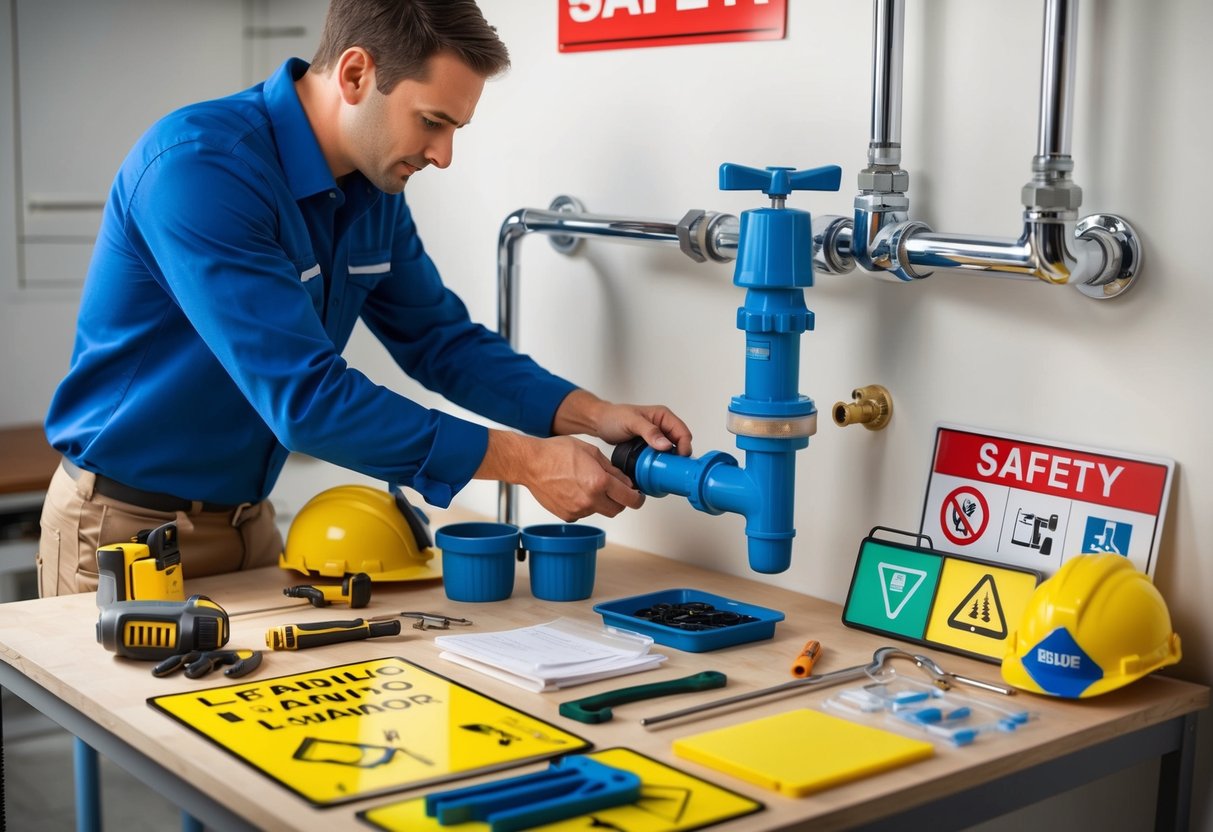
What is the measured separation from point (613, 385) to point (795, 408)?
1.85 ft

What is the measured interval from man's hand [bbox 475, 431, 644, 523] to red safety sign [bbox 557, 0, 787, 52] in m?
0.61

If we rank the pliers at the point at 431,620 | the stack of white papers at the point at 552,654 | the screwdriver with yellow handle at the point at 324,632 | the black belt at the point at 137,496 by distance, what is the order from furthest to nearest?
the black belt at the point at 137,496 → the pliers at the point at 431,620 → the screwdriver with yellow handle at the point at 324,632 → the stack of white papers at the point at 552,654

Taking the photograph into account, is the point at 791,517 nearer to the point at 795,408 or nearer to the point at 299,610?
A: the point at 795,408

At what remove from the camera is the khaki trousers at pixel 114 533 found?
180cm

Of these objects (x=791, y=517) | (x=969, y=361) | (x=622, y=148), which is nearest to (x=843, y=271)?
(x=969, y=361)

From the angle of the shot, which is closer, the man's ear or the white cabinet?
the man's ear

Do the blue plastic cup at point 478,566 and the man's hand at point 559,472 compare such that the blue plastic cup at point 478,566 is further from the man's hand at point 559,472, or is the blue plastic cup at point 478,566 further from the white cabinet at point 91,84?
the white cabinet at point 91,84

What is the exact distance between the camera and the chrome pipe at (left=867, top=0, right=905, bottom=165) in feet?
4.90

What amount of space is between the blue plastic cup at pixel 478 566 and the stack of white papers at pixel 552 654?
0.49 ft

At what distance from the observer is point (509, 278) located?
6.89ft

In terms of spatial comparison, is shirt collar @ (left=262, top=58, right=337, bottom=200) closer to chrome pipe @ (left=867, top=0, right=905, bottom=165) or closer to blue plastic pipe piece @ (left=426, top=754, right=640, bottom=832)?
chrome pipe @ (left=867, top=0, right=905, bottom=165)

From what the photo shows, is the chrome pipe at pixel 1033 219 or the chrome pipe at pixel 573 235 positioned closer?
the chrome pipe at pixel 1033 219

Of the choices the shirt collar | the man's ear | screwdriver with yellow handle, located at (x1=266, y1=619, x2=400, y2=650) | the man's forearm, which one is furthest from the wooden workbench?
the man's ear

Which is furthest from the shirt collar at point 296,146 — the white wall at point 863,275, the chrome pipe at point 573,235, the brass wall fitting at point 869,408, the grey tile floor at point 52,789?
the grey tile floor at point 52,789
